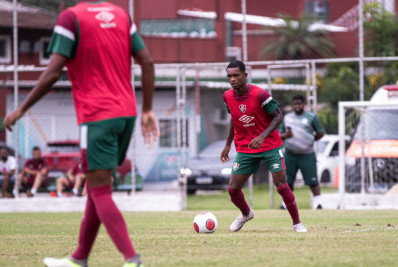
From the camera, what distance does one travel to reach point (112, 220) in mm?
5387

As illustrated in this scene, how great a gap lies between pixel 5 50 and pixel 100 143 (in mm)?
19657

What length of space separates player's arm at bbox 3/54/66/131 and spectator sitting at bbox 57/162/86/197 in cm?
1187

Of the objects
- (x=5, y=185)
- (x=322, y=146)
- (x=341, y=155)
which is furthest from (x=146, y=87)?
(x=322, y=146)

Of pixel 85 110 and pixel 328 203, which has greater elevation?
pixel 85 110

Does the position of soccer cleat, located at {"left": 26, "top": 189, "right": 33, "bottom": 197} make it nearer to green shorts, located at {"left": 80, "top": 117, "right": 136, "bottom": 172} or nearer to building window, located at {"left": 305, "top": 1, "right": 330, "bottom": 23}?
building window, located at {"left": 305, "top": 1, "right": 330, "bottom": 23}

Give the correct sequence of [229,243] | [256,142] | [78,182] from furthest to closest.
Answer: [78,182] < [256,142] < [229,243]

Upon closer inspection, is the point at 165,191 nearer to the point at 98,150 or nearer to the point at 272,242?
the point at 272,242

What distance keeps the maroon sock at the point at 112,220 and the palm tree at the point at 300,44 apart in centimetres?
1394

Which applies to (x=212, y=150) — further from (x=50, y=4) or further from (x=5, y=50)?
(x=5, y=50)

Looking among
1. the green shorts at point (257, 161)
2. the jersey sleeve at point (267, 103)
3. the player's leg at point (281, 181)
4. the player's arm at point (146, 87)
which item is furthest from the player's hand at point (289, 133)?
the player's arm at point (146, 87)

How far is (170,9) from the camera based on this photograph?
67.6ft

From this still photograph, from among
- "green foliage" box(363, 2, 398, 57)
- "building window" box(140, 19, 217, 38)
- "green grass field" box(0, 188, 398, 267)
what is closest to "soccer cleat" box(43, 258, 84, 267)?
"green grass field" box(0, 188, 398, 267)

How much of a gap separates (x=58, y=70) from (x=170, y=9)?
15.4 metres

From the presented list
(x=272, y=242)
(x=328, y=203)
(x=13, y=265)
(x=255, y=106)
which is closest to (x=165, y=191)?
(x=328, y=203)
